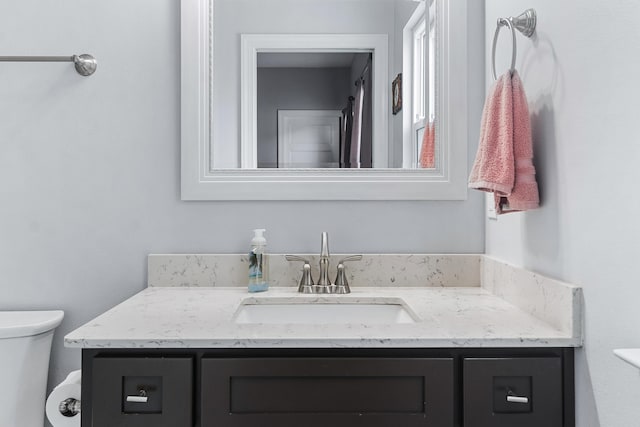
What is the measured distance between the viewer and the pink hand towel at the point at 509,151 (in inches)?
46.4

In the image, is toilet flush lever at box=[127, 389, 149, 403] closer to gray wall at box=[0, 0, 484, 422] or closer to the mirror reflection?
gray wall at box=[0, 0, 484, 422]

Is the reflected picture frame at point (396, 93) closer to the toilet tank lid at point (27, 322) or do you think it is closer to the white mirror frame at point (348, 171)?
the white mirror frame at point (348, 171)

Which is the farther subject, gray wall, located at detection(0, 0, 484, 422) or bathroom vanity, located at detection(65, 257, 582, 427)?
gray wall, located at detection(0, 0, 484, 422)

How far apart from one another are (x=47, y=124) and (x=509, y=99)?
133 centimetres

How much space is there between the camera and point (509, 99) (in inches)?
47.5

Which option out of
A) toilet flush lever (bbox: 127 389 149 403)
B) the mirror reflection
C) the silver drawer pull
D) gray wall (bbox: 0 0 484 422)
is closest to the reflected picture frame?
the mirror reflection

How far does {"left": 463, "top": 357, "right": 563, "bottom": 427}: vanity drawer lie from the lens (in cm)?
101

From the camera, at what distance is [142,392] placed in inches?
39.8

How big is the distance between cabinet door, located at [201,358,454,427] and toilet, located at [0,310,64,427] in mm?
714

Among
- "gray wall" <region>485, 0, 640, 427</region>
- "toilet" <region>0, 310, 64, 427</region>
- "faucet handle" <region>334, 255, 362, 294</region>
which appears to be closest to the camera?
"gray wall" <region>485, 0, 640, 427</region>

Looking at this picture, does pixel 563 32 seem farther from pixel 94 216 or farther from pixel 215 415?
pixel 94 216

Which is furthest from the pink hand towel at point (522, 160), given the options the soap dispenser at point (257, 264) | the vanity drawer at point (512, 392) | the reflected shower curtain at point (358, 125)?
the soap dispenser at point (257, 264)

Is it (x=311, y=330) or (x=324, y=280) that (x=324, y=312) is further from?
(x=311, y=330)

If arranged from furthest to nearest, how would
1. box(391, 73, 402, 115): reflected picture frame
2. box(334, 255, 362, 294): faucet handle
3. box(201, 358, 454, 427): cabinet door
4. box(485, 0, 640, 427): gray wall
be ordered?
box(391, 73, 402, 115): reflected picture frame < box(334, 255, 362, 294): faucet handle < box(201, 358, 454, 427): cabinet door < box(485, 0, 640, 427): gray wall
